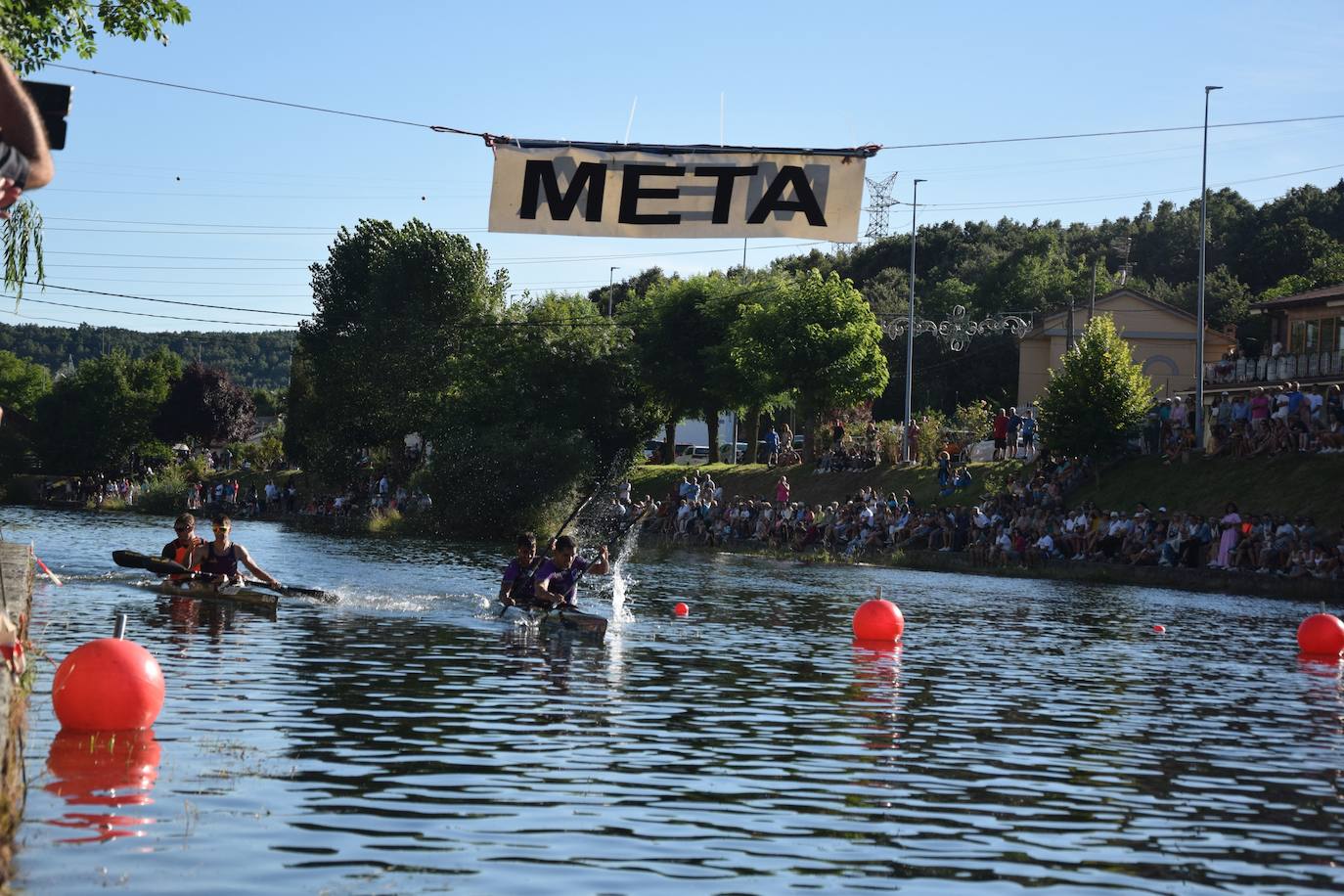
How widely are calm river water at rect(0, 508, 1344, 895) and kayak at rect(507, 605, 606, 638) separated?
0.86 ft

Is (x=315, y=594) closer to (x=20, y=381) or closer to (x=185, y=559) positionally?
(x=185, y=559)

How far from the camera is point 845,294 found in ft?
217

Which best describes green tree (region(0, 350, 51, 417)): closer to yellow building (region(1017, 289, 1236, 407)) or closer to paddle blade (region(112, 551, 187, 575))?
yellow building (region(1017, 289, 1236, 407))

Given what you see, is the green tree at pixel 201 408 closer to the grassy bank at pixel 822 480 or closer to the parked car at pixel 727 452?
the parked car at pixel 727 452

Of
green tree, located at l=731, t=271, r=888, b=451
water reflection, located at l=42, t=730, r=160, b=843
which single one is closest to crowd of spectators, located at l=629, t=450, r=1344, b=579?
green tree, located at l=731, t=271, r=888, b=451

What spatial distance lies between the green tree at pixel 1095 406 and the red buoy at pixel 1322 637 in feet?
72.0

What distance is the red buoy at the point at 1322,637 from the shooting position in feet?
65.4

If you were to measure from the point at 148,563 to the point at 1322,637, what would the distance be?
17.2 m

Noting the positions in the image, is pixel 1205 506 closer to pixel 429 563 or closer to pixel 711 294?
pixel 429 563

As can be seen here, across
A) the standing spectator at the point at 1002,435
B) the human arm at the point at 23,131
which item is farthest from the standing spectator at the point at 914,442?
the human arm at the point at 23,131

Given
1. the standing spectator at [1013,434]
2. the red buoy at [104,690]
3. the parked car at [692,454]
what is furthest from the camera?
the parked car at [692,454]

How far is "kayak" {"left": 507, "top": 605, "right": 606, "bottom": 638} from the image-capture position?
63.0 feet

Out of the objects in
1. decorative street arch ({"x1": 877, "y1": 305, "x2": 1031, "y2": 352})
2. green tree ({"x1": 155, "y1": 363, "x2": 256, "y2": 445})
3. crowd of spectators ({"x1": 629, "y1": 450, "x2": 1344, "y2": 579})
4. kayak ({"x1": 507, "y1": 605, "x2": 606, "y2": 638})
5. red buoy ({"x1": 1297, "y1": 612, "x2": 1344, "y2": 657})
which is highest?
decorative street arch ({"x1": 877, "y1": 305, "x2": 1031, "y2": 352})

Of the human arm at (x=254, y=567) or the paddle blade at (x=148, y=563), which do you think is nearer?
the human arm at (x=254, y=567)
